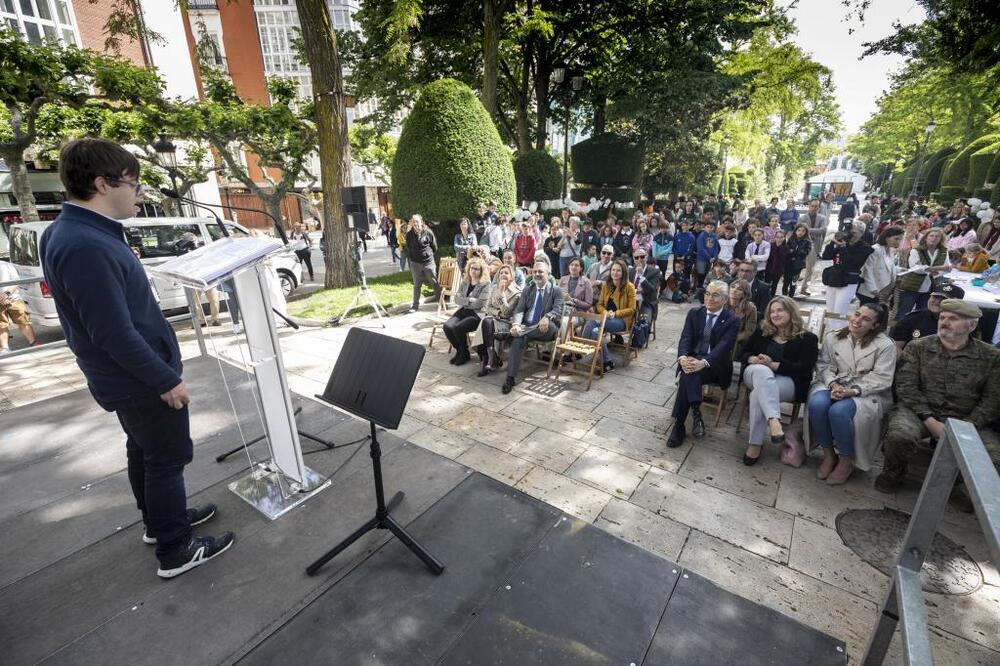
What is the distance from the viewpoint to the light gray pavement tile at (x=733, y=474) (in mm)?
3595

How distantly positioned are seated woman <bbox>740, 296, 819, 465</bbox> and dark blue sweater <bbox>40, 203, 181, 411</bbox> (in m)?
4.36

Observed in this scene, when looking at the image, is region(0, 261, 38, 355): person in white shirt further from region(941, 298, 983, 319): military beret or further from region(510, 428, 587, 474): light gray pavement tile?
region(941, 298, 983, 319): military beret

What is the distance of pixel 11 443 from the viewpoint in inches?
163

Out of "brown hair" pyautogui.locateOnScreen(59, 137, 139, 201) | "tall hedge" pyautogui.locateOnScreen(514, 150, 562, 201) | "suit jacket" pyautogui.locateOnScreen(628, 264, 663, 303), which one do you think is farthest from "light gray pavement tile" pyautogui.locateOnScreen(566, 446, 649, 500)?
"tall hedge" pyautogui.locateOnScreen(514, 150, 562, 201)

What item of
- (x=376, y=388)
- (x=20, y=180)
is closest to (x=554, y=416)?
(x=376, y=388)

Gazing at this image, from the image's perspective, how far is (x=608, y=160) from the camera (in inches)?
875

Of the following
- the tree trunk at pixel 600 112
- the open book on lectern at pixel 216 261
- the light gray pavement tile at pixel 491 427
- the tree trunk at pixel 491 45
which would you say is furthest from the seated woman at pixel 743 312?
the tree trunk at pixel 600 112

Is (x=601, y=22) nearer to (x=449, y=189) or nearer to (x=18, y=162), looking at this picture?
(x=449, y=189)

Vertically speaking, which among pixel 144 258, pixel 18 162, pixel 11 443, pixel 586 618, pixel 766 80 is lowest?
pixel 586 618

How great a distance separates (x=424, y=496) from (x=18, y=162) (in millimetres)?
12741

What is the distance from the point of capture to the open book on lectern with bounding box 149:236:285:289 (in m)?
2.33

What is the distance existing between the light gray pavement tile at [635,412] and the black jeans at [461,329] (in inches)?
83.3

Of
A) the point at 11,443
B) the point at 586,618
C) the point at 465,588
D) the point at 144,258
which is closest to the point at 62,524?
the point at 11,443

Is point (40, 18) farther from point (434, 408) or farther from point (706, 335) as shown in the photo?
point (706, 335)
